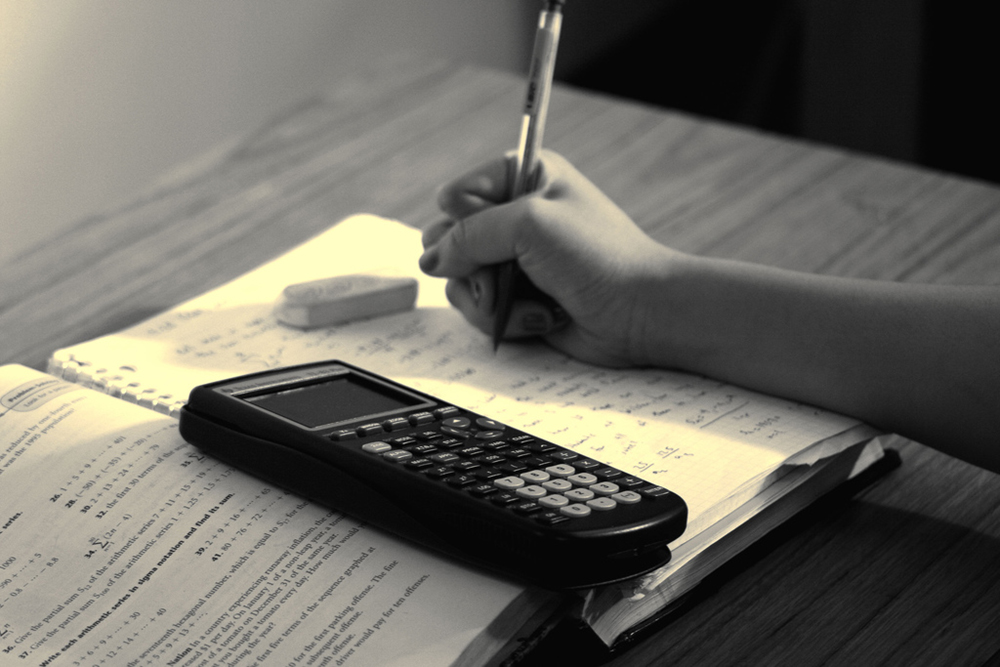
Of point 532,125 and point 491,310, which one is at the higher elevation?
point 532,125

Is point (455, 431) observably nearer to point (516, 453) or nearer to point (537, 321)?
point (516, 453)

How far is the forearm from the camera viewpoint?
0.60 m

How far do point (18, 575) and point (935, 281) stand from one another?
2.14ft

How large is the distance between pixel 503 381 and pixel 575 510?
207 mm

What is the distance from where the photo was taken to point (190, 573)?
1.54 ft

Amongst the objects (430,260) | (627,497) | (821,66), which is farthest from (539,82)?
(821,66)

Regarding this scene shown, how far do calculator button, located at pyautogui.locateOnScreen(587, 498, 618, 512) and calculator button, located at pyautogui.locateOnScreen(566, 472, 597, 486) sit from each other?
2 cm

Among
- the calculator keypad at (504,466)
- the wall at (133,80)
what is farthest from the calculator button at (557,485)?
the wall at (133,80)

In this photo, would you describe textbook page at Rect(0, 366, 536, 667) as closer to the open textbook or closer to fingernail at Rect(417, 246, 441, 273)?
the open textbook

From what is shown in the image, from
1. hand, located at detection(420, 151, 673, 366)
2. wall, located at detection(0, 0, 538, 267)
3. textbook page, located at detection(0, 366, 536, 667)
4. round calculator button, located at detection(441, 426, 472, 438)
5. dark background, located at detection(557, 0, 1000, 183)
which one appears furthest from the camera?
dark background, located at detection(557, 0, 1000, 183)

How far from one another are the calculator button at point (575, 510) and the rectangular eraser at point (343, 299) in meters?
0.30

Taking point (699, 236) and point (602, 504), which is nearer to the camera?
point (602, 504)

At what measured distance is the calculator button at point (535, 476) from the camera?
1.60 ft

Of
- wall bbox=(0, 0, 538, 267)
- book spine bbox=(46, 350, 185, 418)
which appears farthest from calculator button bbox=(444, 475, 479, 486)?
wall bbox=(0, 0, 538, 267)
